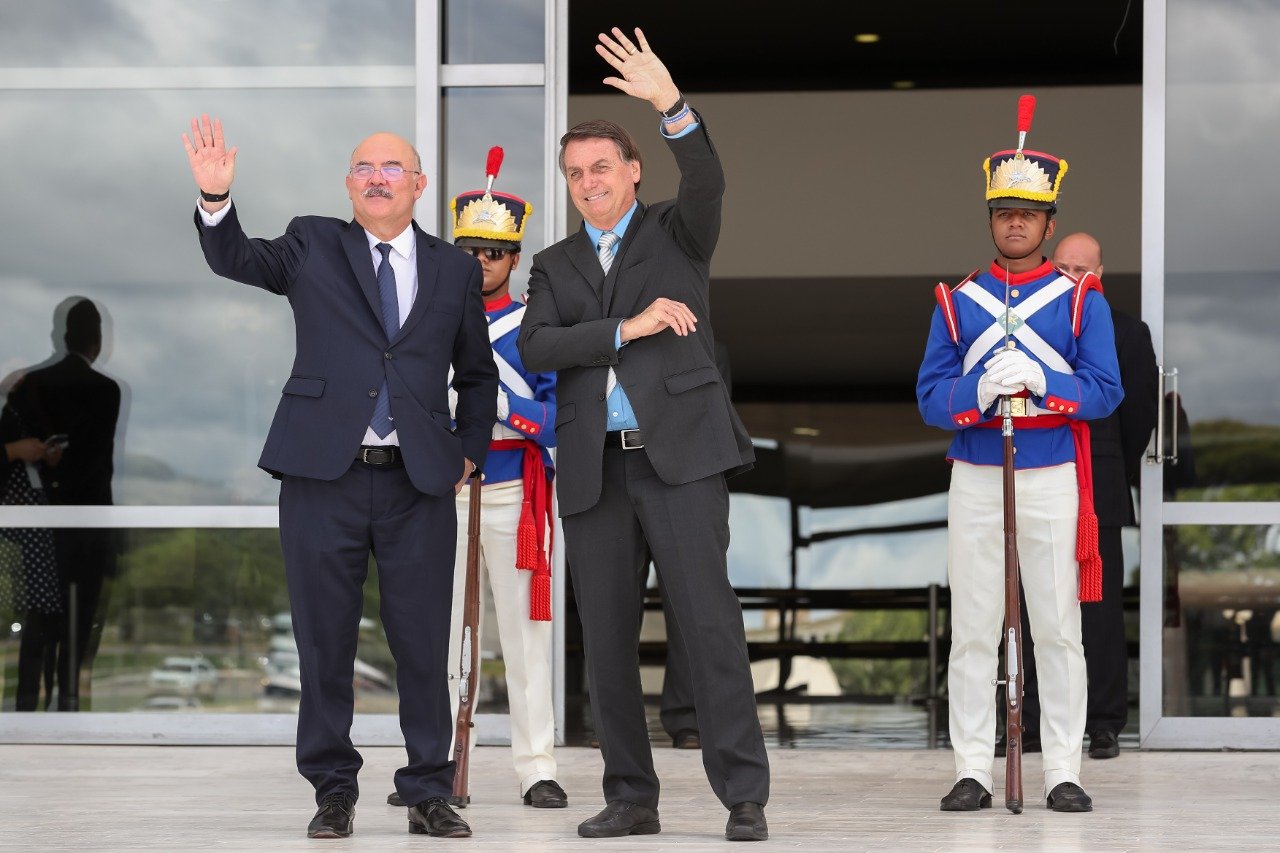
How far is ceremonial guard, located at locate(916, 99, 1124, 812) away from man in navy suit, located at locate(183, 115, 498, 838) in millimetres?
1212

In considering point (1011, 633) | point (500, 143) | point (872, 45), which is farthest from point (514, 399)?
point (872, 45)

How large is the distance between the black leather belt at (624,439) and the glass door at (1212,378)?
237cm

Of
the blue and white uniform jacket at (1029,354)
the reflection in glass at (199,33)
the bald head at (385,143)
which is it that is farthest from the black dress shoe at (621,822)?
the reflection in glass at (199,33)

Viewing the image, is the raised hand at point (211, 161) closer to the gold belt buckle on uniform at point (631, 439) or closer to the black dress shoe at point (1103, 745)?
the gold belt buckle on uniform at point (631, 439)

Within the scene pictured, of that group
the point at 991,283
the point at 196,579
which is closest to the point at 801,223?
the point at 196,579

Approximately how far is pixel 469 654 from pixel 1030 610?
1.36 meters

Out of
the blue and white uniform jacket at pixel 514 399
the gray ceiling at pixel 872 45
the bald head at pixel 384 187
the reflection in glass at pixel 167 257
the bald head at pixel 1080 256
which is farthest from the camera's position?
the gray ceiling at pixel 872 45

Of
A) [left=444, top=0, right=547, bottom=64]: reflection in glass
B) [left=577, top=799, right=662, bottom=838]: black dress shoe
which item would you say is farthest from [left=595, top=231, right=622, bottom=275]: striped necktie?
[left=444, top=0, right=547, bottom=64]: reflection in glass

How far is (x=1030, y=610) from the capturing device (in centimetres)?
406

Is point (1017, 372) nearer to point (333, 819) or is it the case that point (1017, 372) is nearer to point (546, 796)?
point (546, 796)

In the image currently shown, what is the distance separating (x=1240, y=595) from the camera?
5332mm

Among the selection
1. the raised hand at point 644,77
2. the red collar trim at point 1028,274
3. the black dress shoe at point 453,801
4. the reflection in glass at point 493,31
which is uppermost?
the reflection in glass at point 493,31

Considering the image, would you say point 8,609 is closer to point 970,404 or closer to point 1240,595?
point 970,404

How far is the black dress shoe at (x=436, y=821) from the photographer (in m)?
3.56
